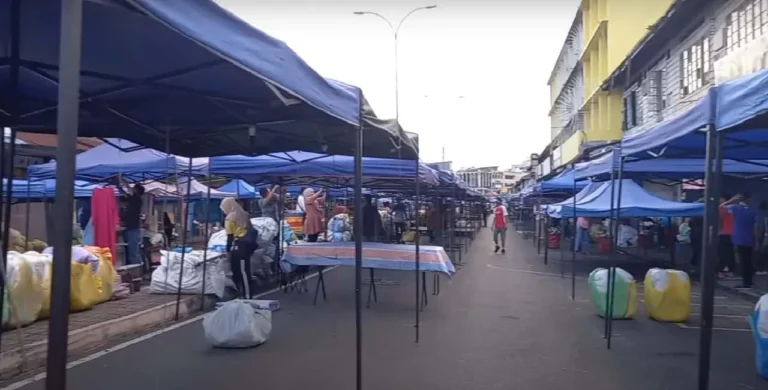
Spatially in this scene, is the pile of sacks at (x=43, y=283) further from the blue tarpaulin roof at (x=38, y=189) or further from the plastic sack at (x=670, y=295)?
the plastic sack at (x=670, y=295)

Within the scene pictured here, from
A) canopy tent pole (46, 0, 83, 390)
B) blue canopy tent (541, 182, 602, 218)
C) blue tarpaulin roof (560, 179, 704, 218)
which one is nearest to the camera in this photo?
canopy tent pole (46, 0, 83, 390)

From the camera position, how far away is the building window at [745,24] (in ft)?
50.2

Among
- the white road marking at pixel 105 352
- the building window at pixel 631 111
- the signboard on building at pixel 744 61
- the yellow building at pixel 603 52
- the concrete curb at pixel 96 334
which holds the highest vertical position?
the yellow building at pixel 603 52

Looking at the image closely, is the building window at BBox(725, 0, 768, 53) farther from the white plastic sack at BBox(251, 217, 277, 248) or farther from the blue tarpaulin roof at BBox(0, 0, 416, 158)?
the white plastic sack at BBox(251, 217, 277, 248)

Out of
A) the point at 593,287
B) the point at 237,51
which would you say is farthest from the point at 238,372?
the point at 593,287

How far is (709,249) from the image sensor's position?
5281mm

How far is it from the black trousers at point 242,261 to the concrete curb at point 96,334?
833mm

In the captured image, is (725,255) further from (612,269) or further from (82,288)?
(82,288)

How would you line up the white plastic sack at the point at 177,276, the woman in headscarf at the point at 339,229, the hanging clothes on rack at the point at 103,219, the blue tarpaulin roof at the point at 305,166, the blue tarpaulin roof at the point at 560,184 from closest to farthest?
the white plastic sack at the point at 177,276
the blue tarpaulin roof at the point at 305,166
the hanging clothes on rack at the point at 103,219
the woman in headscarf at the point at 339,229
the blue tarpaulin roof at the point at 560,184

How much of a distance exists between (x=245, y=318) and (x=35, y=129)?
305 centimetres

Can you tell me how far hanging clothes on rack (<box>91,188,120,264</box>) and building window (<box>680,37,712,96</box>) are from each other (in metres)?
A: 14.7

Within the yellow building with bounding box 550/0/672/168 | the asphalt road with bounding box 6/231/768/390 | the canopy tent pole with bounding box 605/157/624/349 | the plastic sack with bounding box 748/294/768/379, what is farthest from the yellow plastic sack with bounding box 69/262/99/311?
the yellow building with bounding box 550/0/672/168

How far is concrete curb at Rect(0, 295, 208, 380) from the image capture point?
22.6 ft

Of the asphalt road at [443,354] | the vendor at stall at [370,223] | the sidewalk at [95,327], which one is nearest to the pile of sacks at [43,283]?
the sidewalk at [95,327]
